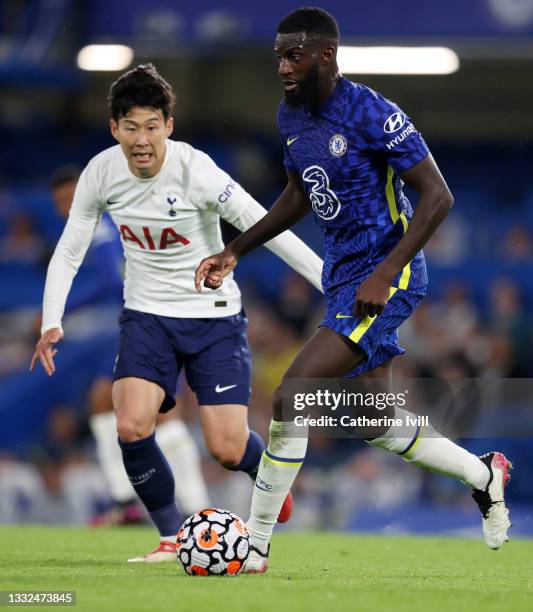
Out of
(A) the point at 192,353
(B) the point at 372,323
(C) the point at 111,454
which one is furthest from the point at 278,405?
(C) the point at 111,454

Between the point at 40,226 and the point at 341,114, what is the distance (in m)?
10.6

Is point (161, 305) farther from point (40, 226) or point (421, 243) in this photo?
point (40, 226)

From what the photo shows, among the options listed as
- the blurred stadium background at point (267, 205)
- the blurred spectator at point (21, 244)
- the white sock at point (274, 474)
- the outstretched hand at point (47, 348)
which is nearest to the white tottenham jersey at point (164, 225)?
the outstretched hand at point (47, 348)

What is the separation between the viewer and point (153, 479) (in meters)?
6.16

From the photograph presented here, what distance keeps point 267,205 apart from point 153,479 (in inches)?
384

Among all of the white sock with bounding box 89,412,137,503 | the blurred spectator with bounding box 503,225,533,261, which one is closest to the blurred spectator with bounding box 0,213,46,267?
the blurred spectator with bounding box 503,225,533,261

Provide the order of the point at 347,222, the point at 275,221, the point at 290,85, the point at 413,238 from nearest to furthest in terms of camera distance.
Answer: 1. the point at 413,238
2. the point at 290,85
3. the point at 347,222
4. the point at 275,221

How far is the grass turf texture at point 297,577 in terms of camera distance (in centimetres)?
440

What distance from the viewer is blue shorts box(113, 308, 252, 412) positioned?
6.14 m

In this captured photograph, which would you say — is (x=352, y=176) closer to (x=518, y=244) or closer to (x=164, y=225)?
(x=164, y=225)

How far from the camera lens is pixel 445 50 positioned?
14.3 meters

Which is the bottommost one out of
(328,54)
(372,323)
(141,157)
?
(372,323)

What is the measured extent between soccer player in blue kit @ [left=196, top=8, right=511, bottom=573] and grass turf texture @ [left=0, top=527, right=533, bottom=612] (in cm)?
48

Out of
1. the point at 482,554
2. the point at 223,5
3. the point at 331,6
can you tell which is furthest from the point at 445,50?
the point at 482,554
